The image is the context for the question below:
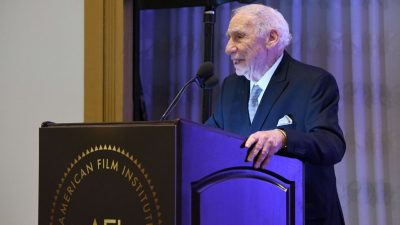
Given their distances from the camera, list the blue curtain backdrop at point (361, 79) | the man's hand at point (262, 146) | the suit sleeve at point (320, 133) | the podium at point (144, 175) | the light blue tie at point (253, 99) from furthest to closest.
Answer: the blue curtain backdrop at point (361, 79)
the light blue tie at point (253, 99)
the suit sleeve at point (320, 133)
the man's hand at point (262, 146)
the podium at point (144, 175)

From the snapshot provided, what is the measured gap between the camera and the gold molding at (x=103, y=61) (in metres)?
2.00

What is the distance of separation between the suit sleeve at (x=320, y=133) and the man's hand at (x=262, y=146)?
94mm

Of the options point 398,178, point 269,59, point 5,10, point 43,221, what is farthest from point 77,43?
point 398,178

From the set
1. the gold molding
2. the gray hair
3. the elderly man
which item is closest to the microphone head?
the elderly man

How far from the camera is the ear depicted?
1659 mm

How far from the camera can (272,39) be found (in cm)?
167

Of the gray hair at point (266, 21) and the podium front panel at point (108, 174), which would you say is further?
the gray hair at point (266, 21)

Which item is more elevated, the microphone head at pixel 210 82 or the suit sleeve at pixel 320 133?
the microphone head at pixel 210 82

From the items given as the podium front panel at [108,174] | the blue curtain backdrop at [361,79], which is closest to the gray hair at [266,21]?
the podium front panel at [108,174]

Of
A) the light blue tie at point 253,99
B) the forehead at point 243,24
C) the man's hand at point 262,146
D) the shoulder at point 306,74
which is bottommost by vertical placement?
the man's hand at point 262,146

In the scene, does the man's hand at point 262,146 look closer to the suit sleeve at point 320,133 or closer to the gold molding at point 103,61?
the suit sleeve at point 320,133

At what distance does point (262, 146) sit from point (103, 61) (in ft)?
3.76

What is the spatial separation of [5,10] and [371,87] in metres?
1.69

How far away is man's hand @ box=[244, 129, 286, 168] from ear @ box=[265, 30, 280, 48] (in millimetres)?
637
